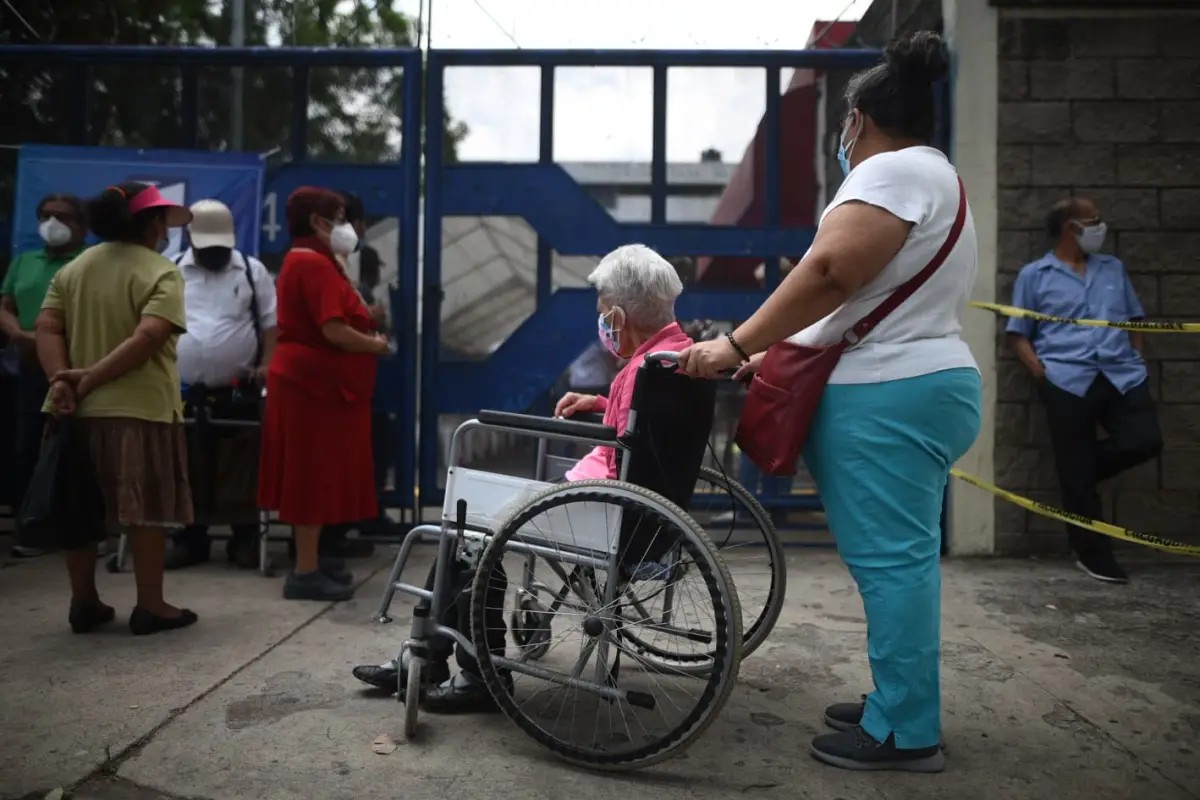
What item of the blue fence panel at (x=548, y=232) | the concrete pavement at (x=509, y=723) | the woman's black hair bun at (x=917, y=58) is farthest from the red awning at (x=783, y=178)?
the woman's black hair bun at (x=917, y=58)

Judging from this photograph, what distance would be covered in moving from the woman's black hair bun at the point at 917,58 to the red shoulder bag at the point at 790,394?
265 mm

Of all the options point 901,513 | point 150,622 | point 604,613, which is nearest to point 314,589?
point 150,622

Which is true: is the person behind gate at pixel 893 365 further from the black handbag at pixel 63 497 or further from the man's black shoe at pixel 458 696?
the black handbag at pixel 63 497

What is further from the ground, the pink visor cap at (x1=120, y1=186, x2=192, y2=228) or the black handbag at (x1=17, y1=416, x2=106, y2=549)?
the pink visor cap at (x1=120, y1=186, x2=192, y2=228)

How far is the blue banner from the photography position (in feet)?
16.4

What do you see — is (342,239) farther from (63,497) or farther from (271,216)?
(63,497)

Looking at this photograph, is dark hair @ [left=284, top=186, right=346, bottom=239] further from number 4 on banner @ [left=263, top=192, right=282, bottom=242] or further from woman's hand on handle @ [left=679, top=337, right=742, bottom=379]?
woman's hand on handle @ [left=679, top=337, right=742, bottom=379]

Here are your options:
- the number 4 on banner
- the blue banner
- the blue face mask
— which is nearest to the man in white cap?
the blue banner

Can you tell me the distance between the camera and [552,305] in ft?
16.9

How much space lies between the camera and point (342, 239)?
4117 mm

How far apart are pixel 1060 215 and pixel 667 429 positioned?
9.81 ft

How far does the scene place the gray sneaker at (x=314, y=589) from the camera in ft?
13.3

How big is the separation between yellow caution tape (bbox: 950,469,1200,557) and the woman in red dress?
108 inches

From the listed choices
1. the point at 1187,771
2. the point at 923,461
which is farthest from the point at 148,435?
the point at 1187,771
